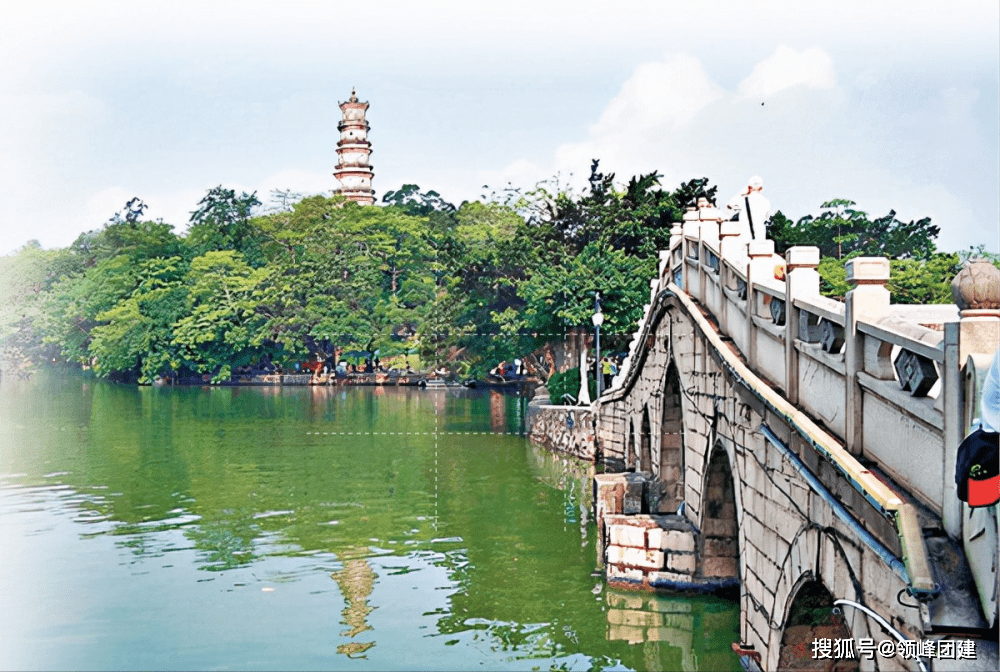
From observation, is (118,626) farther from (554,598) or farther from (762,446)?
(762,446)

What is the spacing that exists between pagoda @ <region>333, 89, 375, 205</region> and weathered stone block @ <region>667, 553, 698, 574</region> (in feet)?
220

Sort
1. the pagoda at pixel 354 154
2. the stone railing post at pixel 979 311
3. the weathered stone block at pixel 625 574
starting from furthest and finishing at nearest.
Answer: the pagoda at pixel 354 154 < the weathered stone block at pixel 625 574 < the stone railing post at pixel 979 311

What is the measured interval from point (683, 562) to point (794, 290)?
22.5 ft

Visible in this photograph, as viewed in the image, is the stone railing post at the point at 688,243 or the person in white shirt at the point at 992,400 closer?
the person in white shirt at the point at 992,400

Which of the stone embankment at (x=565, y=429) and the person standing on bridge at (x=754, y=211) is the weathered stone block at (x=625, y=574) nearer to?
the person standing on bridge at (x=754, y=211)

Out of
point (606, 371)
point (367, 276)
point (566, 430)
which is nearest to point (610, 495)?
point (566, 430)

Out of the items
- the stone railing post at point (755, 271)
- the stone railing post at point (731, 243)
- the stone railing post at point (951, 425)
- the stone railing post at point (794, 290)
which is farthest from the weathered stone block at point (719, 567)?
the stone railing post at point (951, 425)

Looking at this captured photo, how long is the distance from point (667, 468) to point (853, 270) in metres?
11.7

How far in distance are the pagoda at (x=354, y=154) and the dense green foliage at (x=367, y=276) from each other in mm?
4116

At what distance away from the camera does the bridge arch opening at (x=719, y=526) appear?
44.4 ft

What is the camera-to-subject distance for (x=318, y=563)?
663 inches

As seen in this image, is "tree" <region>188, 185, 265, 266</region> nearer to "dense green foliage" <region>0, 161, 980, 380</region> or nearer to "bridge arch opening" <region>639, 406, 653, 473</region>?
"dense green foliage" <region>0, 161, 980, 380</region>

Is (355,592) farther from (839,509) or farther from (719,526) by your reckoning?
(839,509)

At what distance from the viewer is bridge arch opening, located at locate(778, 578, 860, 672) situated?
8.84 meters
